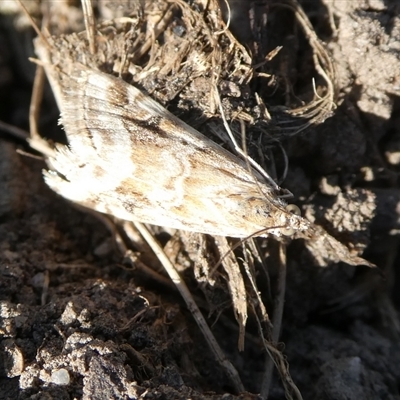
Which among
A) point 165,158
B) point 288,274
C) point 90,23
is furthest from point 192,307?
point 90,23

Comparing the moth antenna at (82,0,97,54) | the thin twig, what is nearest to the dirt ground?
the thin twig

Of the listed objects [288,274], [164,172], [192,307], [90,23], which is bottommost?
[192,307]

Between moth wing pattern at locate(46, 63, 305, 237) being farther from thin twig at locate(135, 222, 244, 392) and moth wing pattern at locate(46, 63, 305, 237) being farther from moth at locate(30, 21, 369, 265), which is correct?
thin twig at locate(135, 222, 244, 392)

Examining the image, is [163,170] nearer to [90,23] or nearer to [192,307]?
[192,307]

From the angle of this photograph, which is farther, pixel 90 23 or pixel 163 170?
pixel 90 23

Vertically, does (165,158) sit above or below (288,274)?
above
